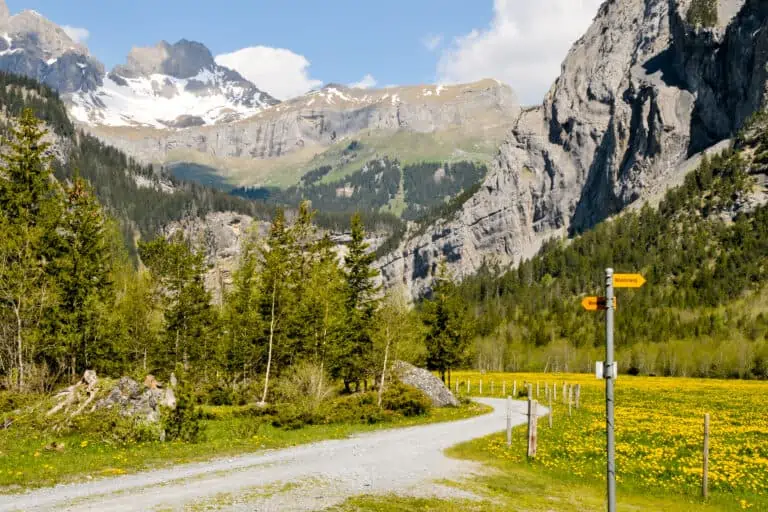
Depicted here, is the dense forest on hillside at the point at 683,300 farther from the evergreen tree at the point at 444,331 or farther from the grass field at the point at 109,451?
the grass field at the point at 109,451

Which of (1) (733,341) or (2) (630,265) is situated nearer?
(1) (733,341)

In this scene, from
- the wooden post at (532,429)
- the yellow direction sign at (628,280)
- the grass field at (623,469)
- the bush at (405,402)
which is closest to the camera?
the yellow direction sign at (628,280)

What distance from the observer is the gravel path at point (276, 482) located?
1412 cm

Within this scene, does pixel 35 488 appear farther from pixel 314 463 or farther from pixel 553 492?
pixel 553 492

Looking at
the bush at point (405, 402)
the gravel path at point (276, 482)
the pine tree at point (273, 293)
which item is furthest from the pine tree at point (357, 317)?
the gravel path at point (276, 482)

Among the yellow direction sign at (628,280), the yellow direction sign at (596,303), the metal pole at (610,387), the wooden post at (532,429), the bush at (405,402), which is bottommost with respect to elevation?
the bush at (405,402)

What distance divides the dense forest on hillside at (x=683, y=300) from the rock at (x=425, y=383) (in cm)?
8634

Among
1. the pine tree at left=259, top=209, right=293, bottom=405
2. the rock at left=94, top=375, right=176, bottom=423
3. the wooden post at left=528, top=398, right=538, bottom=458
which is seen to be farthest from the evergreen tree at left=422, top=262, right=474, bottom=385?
the wooden post at left=528, top=398, right=538, bottom=458

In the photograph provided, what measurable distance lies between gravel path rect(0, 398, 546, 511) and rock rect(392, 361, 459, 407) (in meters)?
18.4

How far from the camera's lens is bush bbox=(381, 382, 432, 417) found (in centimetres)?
3894

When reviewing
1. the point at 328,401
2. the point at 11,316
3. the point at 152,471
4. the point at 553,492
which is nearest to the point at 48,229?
the point at 11,316

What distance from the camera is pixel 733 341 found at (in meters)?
122

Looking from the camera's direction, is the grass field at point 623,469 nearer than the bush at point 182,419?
Yes

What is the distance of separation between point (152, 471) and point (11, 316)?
2064cm
